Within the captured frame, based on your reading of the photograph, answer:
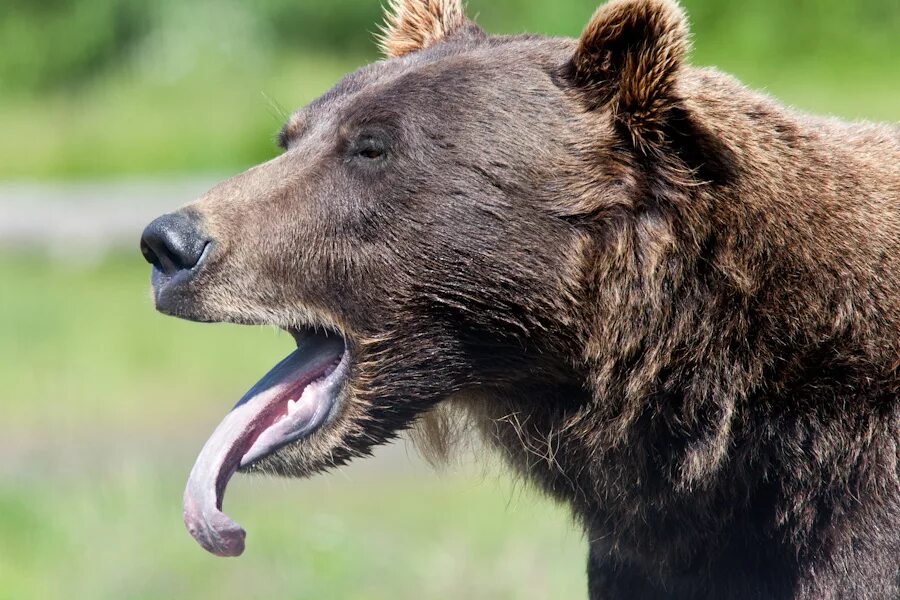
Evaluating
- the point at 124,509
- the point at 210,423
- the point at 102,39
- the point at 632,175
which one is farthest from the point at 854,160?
the point at 102,39

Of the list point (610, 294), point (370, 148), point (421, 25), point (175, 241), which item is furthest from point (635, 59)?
point (175, 241)

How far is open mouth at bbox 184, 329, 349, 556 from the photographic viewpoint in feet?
11.8

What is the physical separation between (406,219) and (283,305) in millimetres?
385

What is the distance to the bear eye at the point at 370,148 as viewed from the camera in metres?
3.64

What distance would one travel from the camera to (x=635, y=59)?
11.8 ft

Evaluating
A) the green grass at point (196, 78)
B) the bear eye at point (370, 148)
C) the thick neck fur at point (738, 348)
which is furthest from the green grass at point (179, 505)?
the green grass at point (196, 78)

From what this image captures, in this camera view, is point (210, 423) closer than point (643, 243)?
No

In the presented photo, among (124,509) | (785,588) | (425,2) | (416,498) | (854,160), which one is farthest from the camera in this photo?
(416,498)

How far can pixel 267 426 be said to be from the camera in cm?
367

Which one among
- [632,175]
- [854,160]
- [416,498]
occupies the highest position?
[632,175]

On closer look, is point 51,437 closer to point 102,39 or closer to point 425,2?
point 425,2

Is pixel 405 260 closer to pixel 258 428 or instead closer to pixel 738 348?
pixel 258 428

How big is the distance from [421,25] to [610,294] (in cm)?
126

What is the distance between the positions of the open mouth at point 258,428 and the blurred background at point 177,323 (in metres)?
0.74
